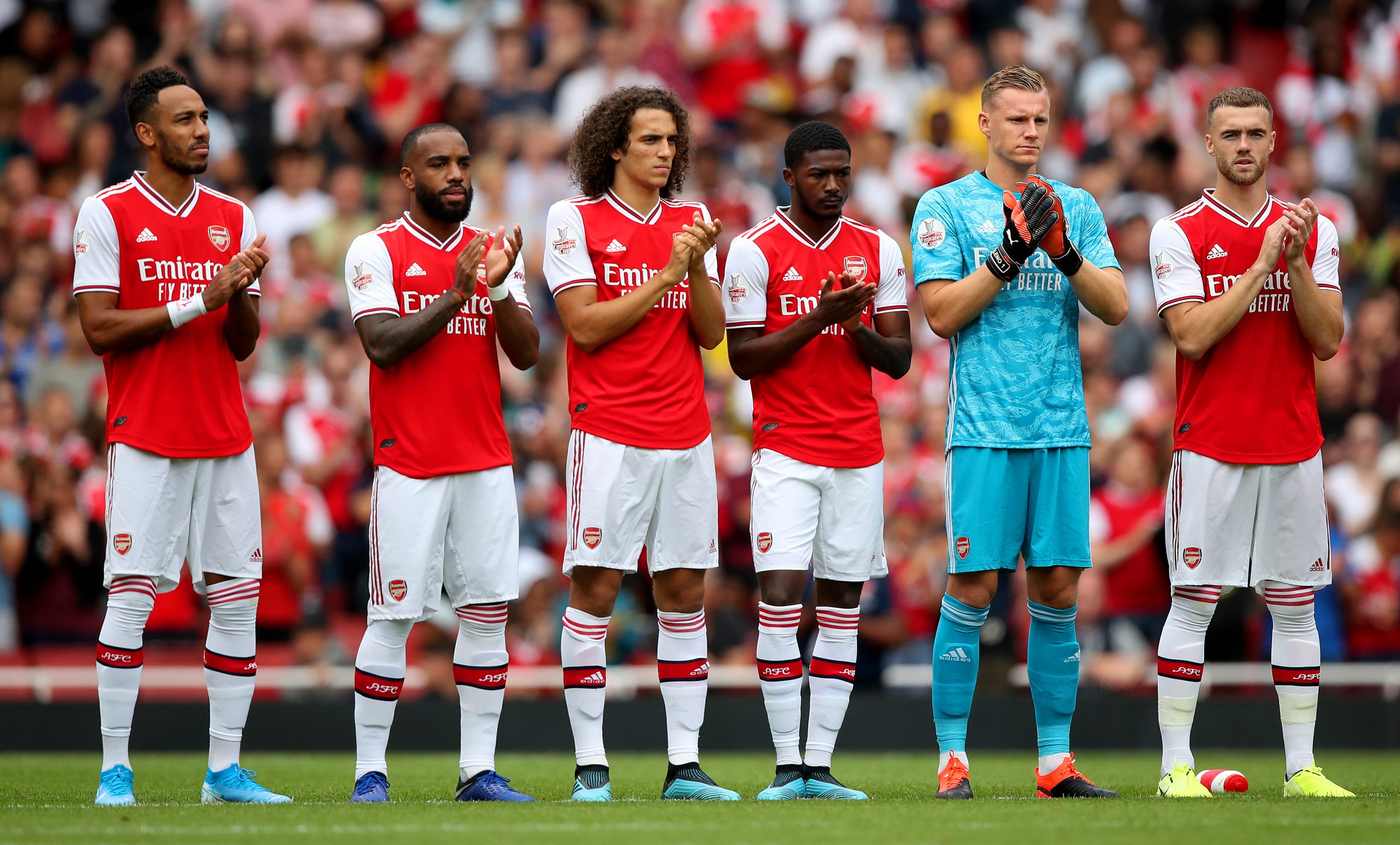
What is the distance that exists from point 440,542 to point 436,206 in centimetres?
157

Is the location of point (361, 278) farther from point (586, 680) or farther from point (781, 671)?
point (781, 671)

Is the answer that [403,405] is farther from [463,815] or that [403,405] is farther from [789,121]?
[789,121]

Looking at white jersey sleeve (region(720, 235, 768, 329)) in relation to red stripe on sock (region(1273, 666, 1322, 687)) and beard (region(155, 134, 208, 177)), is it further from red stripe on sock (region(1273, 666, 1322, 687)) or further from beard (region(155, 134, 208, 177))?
red stripe on sock (region(1273, 666, 1322, 687))

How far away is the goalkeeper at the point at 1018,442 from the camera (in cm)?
757

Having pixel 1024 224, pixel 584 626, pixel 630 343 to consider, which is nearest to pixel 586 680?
pixel 584 626

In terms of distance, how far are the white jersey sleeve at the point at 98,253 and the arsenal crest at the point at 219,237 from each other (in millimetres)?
429

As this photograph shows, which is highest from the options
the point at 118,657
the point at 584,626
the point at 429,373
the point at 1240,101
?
the point at 1240,101

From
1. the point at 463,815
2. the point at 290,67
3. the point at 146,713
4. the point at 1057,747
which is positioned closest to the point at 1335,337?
the point at 1057,747

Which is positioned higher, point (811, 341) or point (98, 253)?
point (98, 253)

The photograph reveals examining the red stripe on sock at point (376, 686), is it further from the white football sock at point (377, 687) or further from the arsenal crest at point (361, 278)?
the arsenal crest at point (361, 278)

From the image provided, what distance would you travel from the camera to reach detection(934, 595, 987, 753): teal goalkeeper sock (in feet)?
24.9

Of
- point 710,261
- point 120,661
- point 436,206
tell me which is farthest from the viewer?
point 710,261

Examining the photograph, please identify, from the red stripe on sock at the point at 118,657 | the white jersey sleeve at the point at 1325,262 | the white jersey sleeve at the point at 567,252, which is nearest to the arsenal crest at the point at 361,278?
the white jersey sleeve at the point at 567,252

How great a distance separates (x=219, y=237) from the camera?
25.8ft
